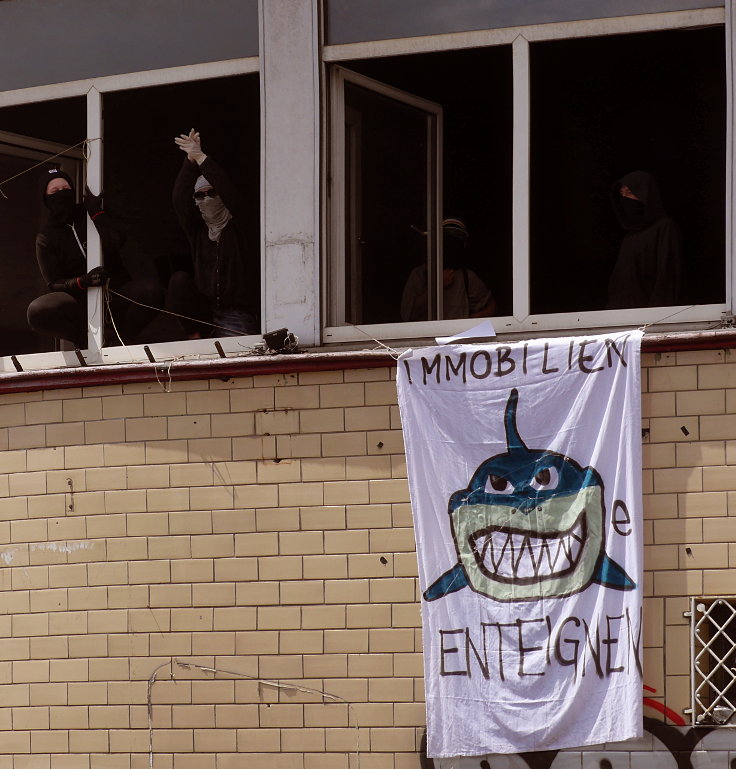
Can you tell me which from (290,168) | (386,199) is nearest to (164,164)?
(290,168)

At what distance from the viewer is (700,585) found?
6258 millimetres

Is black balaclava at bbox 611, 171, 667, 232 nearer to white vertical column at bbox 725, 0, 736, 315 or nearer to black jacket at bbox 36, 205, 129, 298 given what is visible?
white vertical column at bbox 725, 0, 736, 315

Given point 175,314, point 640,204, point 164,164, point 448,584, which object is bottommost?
point 448,584

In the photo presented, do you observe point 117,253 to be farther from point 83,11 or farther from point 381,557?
point 381,557

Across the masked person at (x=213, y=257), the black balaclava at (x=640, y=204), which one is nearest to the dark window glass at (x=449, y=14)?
the black balaclava at (x=640, y=204)

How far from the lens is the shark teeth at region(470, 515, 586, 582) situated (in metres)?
6.28

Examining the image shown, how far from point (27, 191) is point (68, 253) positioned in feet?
2.60

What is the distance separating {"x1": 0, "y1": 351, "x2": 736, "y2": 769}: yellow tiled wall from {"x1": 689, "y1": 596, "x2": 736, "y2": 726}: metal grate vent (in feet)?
0.21

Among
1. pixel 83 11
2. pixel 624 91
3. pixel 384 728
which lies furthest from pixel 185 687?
pixel 624 91

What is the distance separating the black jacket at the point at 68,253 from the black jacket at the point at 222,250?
0.47m

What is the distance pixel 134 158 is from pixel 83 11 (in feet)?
3.28

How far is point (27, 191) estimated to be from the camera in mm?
8156

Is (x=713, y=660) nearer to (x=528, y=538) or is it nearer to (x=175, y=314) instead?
(x=528, y=538)

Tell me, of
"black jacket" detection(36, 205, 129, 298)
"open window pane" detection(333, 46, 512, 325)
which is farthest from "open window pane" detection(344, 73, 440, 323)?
"black jacket" detection(36, 205, 129, 298)
